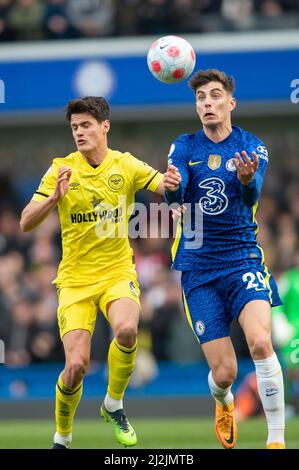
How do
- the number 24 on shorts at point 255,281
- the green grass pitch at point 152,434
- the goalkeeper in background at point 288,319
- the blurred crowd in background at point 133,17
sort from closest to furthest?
the number 24 on shorts at point 255,281
the green grass pitch at point 152,434
the goalkeeper in background at point 288,319
the blurred crowd in background at point 133,17

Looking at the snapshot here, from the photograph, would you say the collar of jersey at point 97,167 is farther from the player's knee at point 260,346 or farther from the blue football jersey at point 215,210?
the player's knee at point 260,346

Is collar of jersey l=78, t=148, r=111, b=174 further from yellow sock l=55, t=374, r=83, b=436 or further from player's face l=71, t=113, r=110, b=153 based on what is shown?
yellow sock l=55, t=374, r=83, b=436

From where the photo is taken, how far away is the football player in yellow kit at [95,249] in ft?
28.2

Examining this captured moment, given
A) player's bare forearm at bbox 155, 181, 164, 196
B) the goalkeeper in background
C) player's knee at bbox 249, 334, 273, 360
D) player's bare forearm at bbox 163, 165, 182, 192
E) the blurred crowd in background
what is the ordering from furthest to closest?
the blurred crowd in background < the goalkeeper in background < player's bare forearm at bbox 155, 181, 164, 196 < player's bare forearm at bbox 163, 165, 182, 192 < player's knee at bbox 249, 334, 273, 360

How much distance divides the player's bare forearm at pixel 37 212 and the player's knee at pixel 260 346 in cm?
180

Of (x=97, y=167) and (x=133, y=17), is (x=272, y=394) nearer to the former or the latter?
(x=97, y=167)

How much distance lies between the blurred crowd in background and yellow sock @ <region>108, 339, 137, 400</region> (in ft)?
31.1

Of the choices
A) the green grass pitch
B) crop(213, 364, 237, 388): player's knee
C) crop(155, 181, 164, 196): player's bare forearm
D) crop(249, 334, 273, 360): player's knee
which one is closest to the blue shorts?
crop(213, 364, 237, 388): player's knee

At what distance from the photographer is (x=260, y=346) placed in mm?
7816

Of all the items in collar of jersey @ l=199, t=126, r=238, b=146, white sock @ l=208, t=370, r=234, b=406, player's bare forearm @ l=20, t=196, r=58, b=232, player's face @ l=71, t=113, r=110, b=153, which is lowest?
white sock @ l=208, t=370, r=234, b=406

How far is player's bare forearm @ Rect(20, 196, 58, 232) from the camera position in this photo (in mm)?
8250

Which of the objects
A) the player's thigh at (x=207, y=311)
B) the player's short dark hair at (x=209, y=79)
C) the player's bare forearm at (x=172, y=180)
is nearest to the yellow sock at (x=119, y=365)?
the player's thigh at (x=207, y=311)

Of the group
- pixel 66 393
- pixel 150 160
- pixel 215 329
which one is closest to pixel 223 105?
pixel 215 329

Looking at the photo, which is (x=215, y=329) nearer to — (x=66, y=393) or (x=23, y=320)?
(x=66, y=393)
